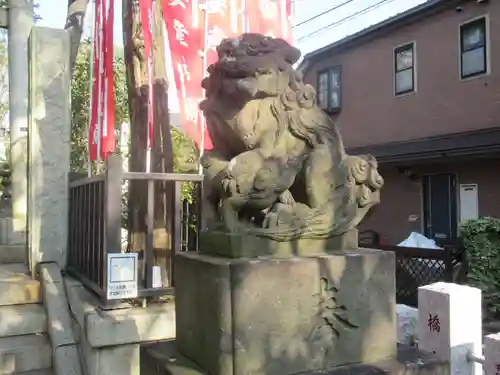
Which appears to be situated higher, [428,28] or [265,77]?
[428,28]

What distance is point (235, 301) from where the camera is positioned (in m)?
2.24

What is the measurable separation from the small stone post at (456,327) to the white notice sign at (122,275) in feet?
7.87

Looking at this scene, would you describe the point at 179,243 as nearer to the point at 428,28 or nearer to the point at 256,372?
the point at 256,372

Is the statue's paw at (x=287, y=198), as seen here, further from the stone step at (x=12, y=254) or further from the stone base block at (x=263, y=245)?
the stone step at (x=12, y=254)

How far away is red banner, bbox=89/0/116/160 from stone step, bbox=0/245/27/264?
1553 mm

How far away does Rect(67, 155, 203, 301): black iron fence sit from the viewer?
4.36m

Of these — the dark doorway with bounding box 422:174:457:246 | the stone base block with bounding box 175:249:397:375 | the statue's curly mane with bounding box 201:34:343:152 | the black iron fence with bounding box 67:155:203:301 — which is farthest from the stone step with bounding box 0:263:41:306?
the dark doorway with bounding box 422:174:457:246

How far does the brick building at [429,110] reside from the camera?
476 inches

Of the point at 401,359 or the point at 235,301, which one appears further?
the point at 401,359

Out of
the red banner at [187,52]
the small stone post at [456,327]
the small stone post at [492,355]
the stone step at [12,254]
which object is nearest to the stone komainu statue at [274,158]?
the small stone post at [492,355]

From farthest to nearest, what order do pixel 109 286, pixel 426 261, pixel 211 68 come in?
pixel 426 261 < pixel 109 286 < pixel 211 68

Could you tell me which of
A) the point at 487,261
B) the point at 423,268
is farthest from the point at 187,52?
the point at 487,261

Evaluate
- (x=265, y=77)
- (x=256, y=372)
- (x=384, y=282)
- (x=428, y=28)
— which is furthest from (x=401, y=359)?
(x=428, y=28)

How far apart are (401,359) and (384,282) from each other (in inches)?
16.1
